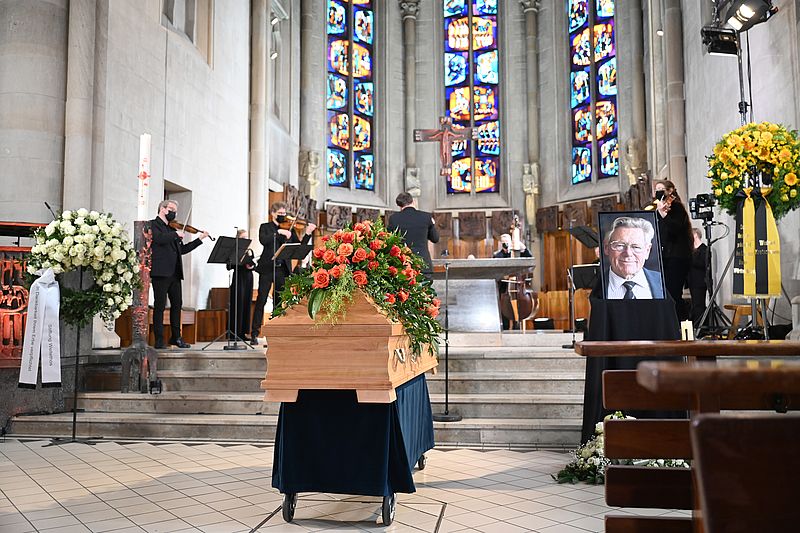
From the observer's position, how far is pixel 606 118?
16812mm

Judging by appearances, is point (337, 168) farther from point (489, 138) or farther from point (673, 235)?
point (673, 235)

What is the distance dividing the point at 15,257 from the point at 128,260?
1037 mm

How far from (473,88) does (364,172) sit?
360 centimetres

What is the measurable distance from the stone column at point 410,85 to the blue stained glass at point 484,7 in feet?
5.03

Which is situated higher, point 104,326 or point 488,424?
point 104,326

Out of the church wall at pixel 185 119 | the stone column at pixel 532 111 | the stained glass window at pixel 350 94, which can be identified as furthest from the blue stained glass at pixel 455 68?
the church wall at pixel 185 119

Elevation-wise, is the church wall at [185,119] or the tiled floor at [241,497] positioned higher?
the church wall at [185,119]

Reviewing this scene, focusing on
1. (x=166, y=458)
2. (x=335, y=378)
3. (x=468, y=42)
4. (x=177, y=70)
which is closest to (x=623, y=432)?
(x=335, y=378)

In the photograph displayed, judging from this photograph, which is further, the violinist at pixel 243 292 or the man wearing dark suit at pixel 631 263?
the violinist at pixel 243 292

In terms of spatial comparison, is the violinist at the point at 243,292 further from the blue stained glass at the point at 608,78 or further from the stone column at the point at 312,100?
the blue stained glass at the point at 608,78

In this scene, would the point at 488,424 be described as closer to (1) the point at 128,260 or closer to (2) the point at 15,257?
(1) the point at 128,260

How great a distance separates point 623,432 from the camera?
101 inches

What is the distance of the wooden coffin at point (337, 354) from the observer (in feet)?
12.0

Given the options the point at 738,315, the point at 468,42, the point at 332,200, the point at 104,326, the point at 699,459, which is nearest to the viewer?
the point at 699,459
